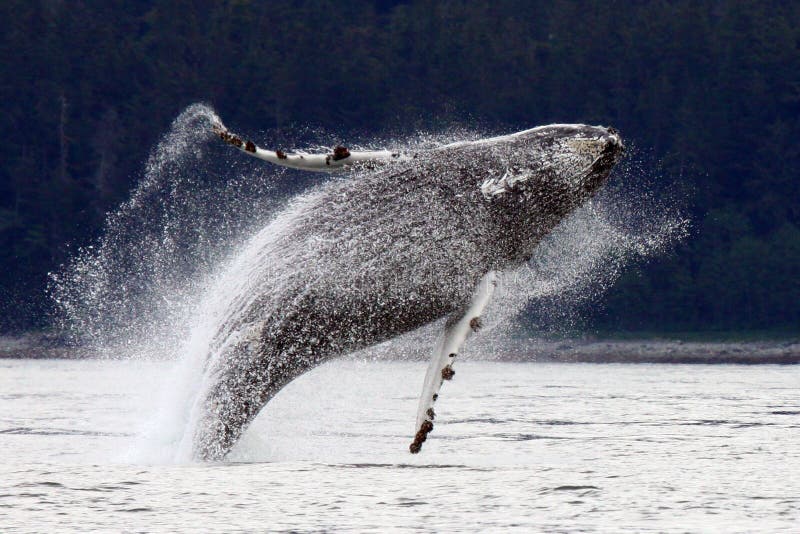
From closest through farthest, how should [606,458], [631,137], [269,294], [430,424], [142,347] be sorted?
[430,424] < [269,294] < [606,458] < [142,347] < [631,137]

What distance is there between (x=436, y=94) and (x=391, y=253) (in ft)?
284

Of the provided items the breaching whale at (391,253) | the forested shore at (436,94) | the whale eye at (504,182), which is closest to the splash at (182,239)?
the forested shore at (436,94)

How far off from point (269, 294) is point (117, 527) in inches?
119

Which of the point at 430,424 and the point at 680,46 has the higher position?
the point at 680,46

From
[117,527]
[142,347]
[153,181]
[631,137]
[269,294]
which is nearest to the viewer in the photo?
[117,527]

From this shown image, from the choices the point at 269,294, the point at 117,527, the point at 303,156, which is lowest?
the point at 117,527

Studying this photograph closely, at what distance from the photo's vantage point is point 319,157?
43.3 ft

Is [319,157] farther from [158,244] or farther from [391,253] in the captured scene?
[158,244]

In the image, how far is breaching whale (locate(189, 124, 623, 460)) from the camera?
13242mm

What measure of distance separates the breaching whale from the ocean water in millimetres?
1184

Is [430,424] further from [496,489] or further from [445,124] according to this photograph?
[445,124]

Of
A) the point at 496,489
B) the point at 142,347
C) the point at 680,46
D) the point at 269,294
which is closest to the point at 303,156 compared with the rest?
the point at 269,294

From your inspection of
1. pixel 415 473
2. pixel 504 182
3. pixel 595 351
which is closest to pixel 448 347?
pixel 504 182

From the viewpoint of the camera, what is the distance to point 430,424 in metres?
12.5
